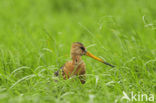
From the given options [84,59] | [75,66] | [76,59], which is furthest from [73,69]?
[84,59]

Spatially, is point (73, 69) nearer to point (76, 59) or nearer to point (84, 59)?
point (76, 59)

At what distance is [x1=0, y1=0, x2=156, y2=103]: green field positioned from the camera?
3346mm

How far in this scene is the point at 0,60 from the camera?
4137mm

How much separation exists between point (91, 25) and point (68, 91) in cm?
410

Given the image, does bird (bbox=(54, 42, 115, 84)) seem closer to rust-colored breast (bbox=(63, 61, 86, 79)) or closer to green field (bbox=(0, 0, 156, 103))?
rust-colored breast (bbox=(63, 61, 86, 79))

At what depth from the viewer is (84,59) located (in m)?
4.60

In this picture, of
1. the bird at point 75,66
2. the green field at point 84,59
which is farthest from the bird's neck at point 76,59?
the green field at point 84,59

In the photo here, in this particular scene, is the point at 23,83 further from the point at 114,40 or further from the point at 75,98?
the point at 114,40

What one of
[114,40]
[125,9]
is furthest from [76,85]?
[125,9]

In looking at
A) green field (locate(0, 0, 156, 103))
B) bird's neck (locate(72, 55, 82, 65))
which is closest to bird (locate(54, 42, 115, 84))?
bird's neck (locate(72, 55, 82, 65))

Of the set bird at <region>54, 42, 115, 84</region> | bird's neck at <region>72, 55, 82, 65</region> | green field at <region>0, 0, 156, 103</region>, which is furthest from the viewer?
bird's neck at <region>72, 55, 82, 65</region>

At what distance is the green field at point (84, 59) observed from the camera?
11.0ft

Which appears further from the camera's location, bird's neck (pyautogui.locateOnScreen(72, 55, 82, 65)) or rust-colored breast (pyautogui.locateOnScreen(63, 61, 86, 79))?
bird's neck (pyautogui.locateOnScreen(72, 55, 82, 65))

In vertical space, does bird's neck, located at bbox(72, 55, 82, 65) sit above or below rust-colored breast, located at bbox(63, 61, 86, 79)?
above
